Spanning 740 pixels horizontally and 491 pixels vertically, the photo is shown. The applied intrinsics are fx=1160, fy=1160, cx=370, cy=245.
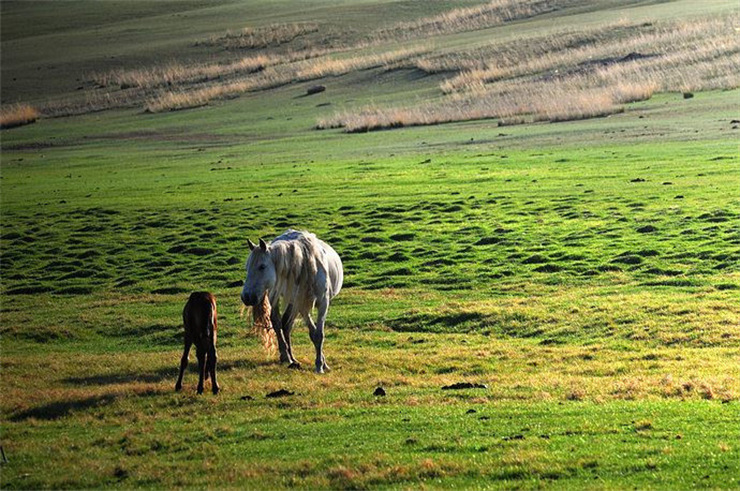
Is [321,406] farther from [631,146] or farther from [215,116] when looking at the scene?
[215,116]

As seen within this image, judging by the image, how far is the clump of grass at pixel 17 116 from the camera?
8000cm

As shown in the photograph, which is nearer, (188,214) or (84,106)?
(188,214)

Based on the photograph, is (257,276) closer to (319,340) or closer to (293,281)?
(293,281)

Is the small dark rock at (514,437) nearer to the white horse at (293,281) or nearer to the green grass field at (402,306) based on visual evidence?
the green grass field at (402,306)

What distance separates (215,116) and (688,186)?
45747mm

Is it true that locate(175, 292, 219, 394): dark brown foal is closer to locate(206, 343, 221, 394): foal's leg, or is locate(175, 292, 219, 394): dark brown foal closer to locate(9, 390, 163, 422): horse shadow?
locate(206, 343, 221, 394): foal's leg

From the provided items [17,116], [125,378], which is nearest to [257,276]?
[125,378]

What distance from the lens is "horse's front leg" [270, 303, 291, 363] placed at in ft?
58.5

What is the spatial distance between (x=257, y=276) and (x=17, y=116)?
228 feet

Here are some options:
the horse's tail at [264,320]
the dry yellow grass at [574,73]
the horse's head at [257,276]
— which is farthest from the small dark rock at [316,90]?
the horse's head at [257,276]

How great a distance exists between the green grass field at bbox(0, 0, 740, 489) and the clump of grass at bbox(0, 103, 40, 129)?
12.9m

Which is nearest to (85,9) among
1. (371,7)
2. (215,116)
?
(371,7)

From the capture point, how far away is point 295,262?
58.0 ft

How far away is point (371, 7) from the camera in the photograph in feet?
434
